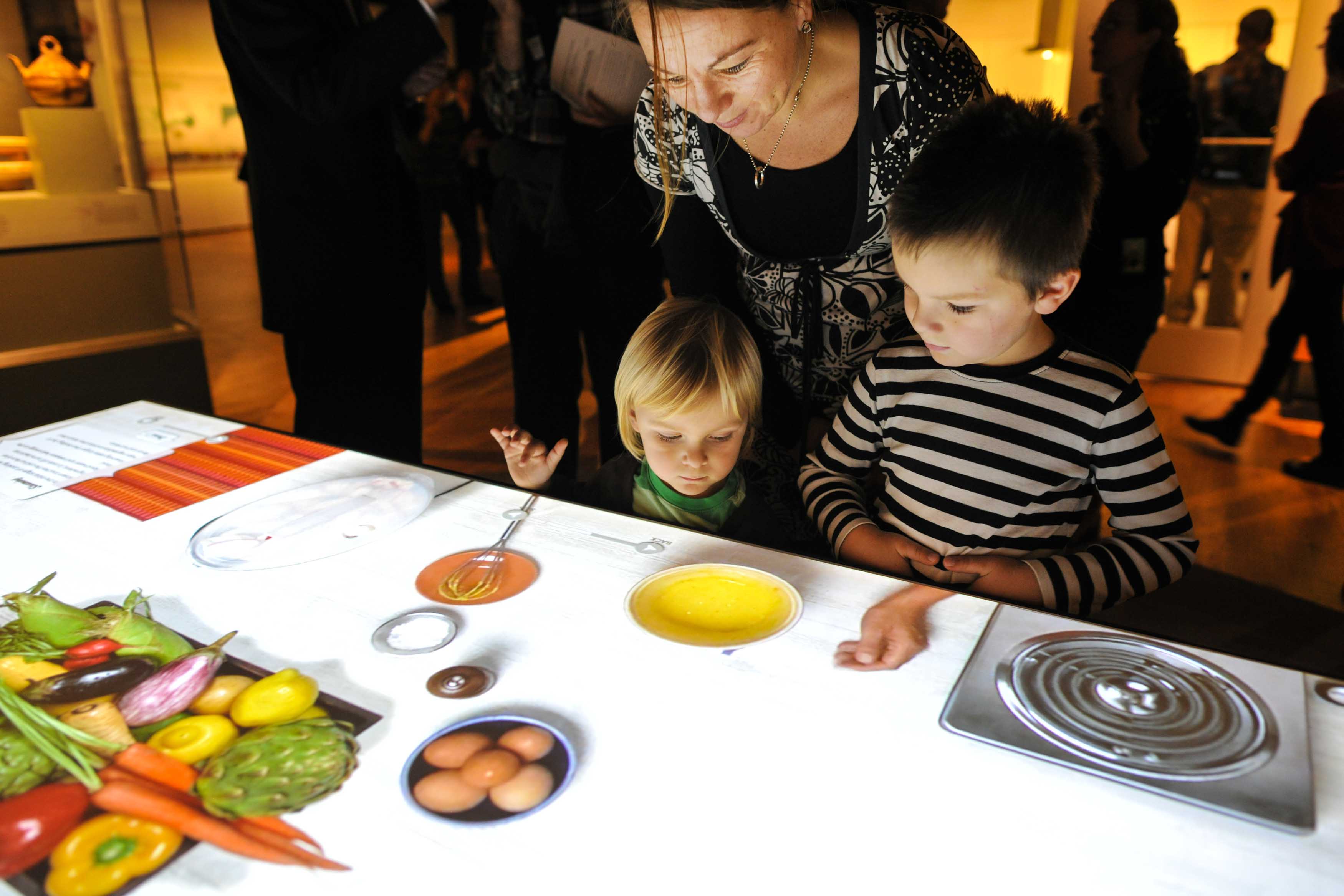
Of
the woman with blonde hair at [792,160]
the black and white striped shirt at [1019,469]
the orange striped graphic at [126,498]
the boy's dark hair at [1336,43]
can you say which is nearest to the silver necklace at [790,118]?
the woman with blonde hair at [792,160]

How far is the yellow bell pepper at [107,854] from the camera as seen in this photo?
20.5 inches

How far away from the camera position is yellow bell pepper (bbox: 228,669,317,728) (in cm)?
66

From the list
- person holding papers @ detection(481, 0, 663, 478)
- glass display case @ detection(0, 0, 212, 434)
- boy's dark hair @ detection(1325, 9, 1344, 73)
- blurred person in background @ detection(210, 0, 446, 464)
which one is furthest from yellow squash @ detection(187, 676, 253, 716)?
boy's dark hair @ detection(1325, 9, 1344, 73)

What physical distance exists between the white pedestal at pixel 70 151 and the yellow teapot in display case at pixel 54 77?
28mm

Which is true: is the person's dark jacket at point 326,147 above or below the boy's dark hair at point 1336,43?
below

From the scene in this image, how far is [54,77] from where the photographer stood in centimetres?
246

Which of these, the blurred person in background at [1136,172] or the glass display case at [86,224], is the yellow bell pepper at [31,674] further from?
the glass display case at [86,224]

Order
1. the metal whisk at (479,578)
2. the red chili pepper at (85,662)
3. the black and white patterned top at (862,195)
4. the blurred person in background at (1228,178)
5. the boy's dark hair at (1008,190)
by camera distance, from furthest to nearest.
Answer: the blurred person in background at (1228,178) → the black and white patterned top at (862,195) → the boy's dark hair at (1008,190) → the metal whisk at (479,578) → the red chili pepper at (85,662)

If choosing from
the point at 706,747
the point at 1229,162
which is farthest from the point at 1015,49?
the point at 706,747

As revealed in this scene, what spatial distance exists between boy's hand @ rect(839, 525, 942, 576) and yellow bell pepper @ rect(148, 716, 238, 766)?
0.68 meters

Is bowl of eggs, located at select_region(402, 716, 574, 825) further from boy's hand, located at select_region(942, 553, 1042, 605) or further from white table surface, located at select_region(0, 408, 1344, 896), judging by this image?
boy's hand, located at select_region(942, 553, 1042, 605)

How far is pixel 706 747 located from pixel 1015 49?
3207 millimetres

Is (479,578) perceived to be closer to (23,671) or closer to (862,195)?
(23,671)

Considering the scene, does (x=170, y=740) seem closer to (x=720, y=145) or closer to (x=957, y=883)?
(x=957, y=883)
